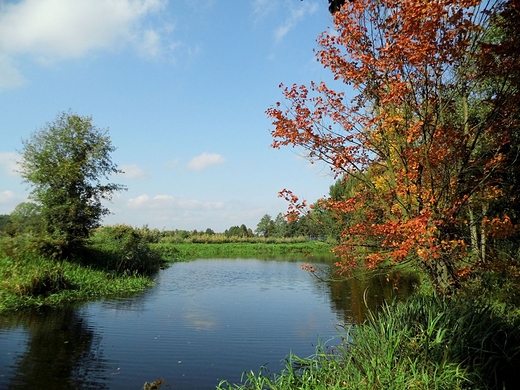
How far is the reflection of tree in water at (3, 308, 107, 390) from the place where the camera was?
7910mm

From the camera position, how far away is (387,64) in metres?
7.73

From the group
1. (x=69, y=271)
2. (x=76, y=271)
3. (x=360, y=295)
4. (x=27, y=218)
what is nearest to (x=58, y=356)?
(x=69, y=271)

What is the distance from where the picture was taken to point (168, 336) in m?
A: 11.9

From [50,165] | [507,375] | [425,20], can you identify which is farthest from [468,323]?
[50,165]

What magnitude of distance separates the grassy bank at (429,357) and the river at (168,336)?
0.93m

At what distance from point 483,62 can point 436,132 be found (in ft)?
5.21

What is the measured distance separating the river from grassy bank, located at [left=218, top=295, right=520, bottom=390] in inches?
36.5

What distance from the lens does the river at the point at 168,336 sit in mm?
8492

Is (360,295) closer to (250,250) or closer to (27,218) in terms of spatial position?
(27,218)

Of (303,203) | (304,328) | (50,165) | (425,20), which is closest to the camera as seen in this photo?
(425,20)

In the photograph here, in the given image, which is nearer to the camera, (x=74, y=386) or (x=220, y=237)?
(x=74, y=386)

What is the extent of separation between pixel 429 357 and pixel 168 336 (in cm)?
862

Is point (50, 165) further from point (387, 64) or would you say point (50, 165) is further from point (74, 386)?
point (387, 64)

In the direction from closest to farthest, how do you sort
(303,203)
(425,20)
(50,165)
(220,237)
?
1. (425,20)
2. (303,203)
3. (50,165)
4. (220,237)
